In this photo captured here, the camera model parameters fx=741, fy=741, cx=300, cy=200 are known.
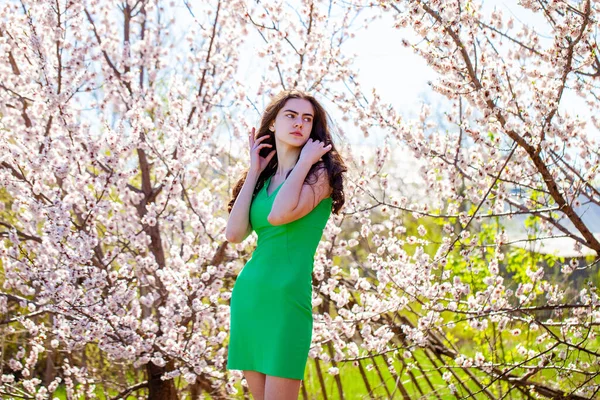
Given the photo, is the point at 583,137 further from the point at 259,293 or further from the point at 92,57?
the point at 92,57

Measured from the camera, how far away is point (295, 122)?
2611 mm

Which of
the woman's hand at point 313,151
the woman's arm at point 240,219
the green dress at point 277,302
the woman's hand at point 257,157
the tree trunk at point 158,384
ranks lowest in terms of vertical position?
the green dress at point 277,302

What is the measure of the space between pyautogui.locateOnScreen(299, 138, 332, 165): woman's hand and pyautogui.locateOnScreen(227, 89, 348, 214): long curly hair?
0.04 metres

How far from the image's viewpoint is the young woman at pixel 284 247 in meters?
2.33

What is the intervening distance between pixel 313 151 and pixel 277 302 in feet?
1.71

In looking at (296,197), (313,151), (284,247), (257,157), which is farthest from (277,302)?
(257,157)

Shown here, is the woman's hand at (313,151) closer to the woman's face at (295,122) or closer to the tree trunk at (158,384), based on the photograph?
the woman's face at (295,122)

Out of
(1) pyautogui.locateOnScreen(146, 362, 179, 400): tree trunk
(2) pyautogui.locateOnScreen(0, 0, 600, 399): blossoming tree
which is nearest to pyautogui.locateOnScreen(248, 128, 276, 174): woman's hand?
(2) pyautogui.locateOnScreen(0, 0, 600, 399): blossoming tree

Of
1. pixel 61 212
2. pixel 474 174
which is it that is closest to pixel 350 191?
pixel 474 174

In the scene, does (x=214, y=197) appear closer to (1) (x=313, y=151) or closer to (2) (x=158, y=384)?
(2) (x=158, y=384)

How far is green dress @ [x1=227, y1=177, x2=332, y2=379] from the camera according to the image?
2.32m

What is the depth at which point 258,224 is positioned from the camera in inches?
102

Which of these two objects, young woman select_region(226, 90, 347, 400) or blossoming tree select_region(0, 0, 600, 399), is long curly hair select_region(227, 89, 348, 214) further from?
blossoming tree select_region(0, 0, 600, 399)

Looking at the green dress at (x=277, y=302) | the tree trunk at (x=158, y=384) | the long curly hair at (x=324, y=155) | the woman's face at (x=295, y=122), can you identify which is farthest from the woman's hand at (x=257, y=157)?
the tree trunk at (x=158, y=384)
